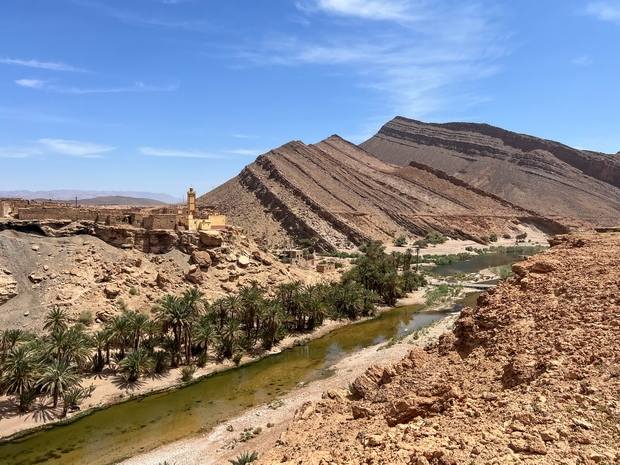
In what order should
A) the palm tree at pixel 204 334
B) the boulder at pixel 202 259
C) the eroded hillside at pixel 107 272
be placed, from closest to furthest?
the palm tree at pixel 204 334 → the eroded hillside at pixel 107 272 → the boulder at pixel 202 259

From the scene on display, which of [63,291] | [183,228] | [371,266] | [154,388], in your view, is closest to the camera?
[154,388]

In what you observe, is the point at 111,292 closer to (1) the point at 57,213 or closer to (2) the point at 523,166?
(1) the point at 57,213

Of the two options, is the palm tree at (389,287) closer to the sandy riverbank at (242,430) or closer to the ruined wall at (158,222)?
the sandy riverbank at (242,430)

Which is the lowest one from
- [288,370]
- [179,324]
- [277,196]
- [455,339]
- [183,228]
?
[288,370]

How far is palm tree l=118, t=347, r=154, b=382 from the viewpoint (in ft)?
68.4

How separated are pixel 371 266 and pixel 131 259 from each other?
23.2 metres

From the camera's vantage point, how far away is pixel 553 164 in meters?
135

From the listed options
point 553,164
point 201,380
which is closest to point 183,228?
point 201,380

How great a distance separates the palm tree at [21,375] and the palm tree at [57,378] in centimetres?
42

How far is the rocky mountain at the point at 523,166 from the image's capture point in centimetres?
11580

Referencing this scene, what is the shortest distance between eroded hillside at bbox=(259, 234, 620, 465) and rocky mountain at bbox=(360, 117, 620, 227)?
107742mm

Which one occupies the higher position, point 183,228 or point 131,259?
point 183,228

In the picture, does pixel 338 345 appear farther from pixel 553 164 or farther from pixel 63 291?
pixel 553 164

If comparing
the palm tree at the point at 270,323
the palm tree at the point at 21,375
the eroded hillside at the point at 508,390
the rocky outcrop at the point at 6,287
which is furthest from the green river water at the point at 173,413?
the rocky outcrop at the point at 6,287
